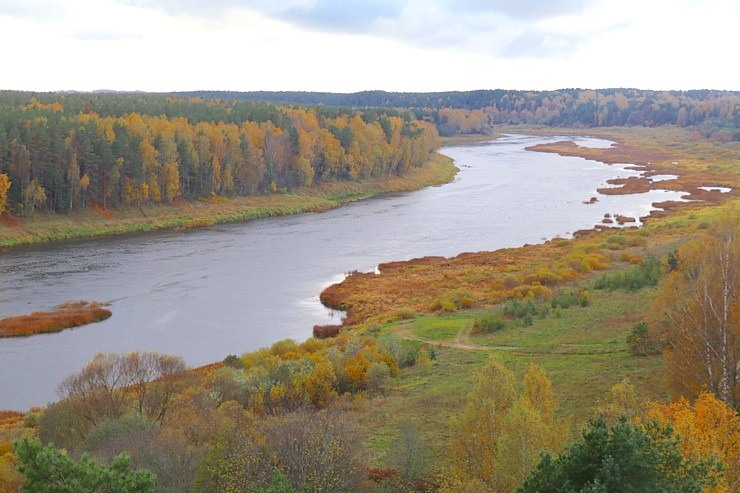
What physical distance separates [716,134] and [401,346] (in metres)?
140

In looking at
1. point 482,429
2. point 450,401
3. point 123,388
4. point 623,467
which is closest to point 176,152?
point 123,388

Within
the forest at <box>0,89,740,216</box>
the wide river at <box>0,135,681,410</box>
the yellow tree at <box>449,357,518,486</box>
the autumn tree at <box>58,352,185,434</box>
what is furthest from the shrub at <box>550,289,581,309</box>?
the forest at <box>0,89,740,216</box>

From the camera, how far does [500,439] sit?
1283 cm

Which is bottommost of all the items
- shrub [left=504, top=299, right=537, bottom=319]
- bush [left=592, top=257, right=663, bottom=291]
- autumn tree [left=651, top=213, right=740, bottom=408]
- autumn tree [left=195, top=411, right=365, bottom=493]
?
shrub [left=504, top=299, right=537, bottom=319]

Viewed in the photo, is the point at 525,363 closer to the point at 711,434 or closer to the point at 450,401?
the point at 450,401

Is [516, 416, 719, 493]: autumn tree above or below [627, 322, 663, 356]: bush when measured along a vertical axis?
above

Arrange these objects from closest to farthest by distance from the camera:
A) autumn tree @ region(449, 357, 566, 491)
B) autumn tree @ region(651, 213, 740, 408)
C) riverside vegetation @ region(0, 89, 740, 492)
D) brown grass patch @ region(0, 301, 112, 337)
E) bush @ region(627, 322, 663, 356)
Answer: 1. riverside vegetation @ region(0, 89, 740, 492)
2. autumn tree @ region(449, 357, 566, 491)
3. autumn tree @ region(651, 213, 740, 408)
4. bush @ region(627, 322, 663, 356)
5. brown grass patch @ region(0, 301, 112, 337)

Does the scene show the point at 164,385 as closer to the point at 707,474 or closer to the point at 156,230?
the point at 707,474

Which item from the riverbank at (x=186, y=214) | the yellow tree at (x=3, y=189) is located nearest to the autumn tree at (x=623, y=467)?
the riverbank at (x=186, y=214)

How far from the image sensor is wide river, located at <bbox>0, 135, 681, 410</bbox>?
111 ft

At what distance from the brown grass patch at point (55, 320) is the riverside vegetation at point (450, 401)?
1141 cm

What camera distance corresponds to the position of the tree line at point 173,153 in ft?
205

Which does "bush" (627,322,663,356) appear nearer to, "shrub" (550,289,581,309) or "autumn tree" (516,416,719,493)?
"shrub" (550,289,581,309)

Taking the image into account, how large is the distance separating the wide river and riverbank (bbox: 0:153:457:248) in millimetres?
2645
